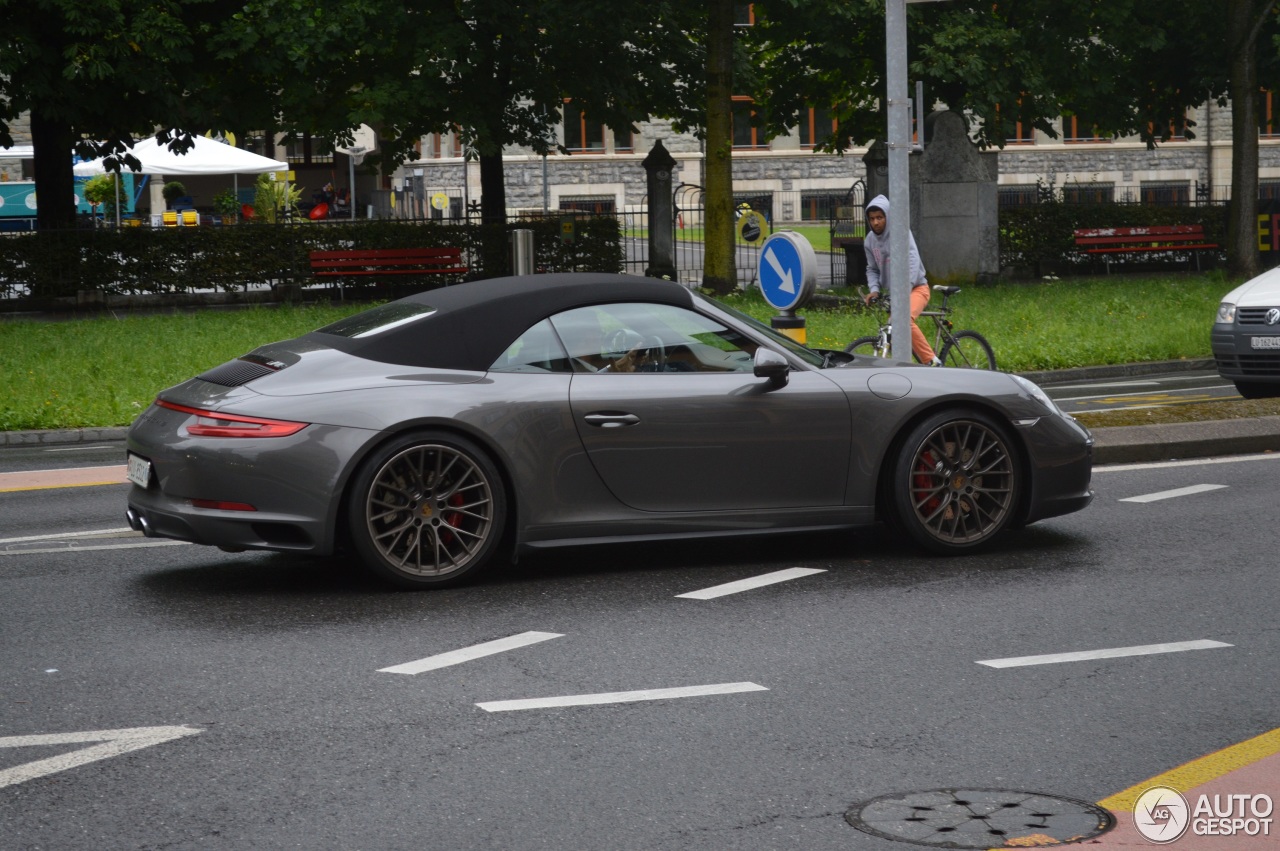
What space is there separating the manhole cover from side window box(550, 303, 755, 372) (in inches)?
133

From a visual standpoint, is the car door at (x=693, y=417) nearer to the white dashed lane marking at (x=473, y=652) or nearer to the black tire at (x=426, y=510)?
the black tire at (x=426, y=510)

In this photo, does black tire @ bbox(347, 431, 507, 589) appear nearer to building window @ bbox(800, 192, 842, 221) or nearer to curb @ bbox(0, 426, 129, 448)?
curb @ bbox(0, 426, 129, 448)

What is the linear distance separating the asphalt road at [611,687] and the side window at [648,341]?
0.94 metres

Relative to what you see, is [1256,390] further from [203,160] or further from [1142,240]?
[203,160]

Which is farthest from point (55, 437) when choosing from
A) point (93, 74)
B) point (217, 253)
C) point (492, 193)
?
point (492, 193)

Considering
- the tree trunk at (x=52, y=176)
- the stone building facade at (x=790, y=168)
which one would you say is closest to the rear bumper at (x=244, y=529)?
the tree trunk at (x=52, y=176)

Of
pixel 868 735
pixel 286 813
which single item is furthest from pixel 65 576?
pixel 868 735

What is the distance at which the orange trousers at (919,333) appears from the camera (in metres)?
14.1

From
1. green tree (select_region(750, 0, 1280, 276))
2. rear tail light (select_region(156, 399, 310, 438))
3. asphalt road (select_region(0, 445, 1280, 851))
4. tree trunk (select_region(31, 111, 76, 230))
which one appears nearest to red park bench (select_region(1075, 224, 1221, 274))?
green tree (select_region(750, 0, 1280, 276))

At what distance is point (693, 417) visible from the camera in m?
7.54

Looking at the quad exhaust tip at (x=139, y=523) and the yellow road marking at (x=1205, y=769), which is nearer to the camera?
the yellow road marking at (x=1205, y=769)

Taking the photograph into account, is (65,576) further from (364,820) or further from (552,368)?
(364,820)

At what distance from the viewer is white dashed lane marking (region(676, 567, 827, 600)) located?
7.23 m

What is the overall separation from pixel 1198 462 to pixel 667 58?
22759 mm
